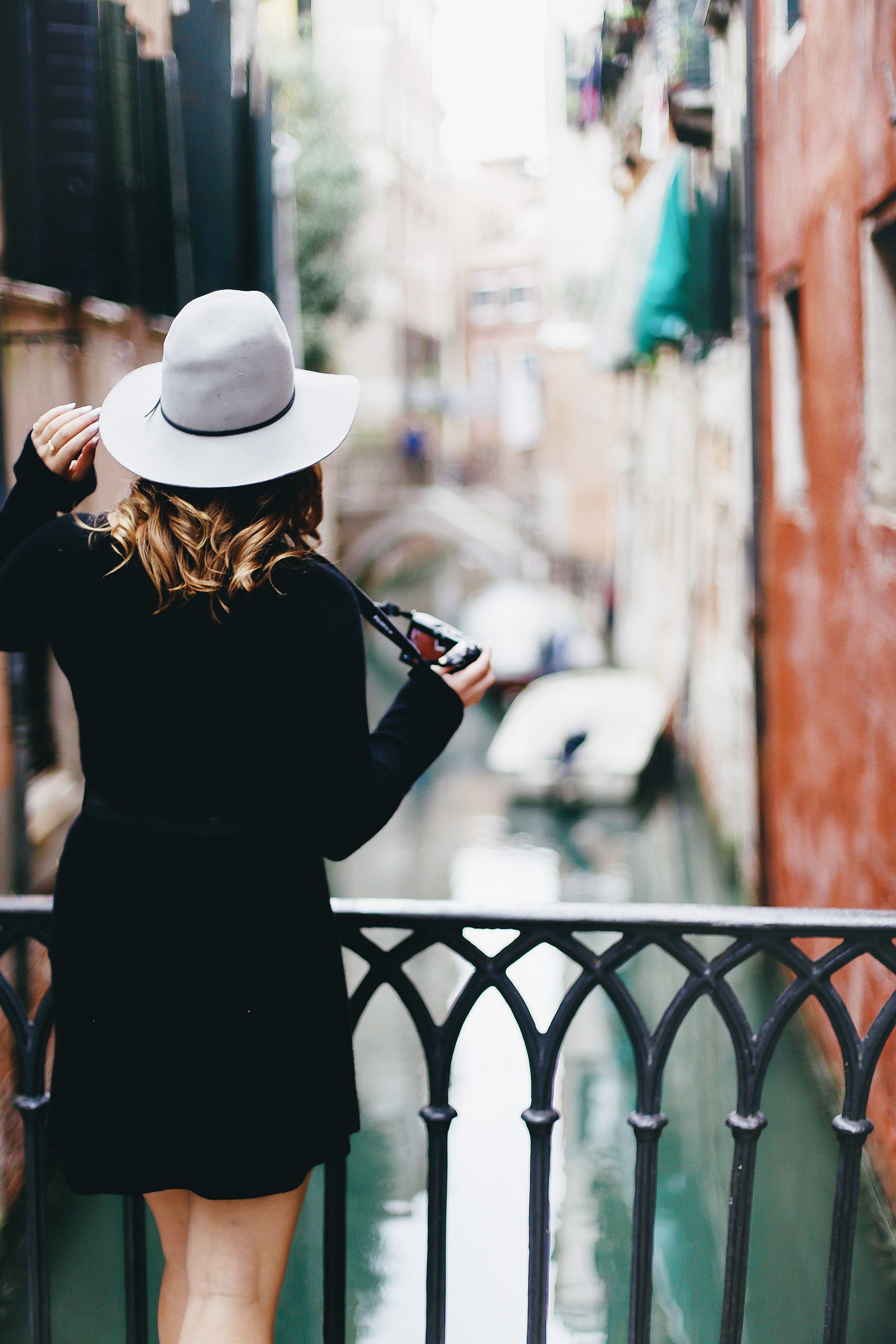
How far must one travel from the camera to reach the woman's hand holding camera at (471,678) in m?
1.62

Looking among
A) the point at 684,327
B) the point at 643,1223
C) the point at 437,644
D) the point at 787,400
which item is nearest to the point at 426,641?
the point at 437,644

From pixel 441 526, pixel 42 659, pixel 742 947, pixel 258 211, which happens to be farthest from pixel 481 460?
pixel 742 947

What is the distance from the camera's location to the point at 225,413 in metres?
1.45

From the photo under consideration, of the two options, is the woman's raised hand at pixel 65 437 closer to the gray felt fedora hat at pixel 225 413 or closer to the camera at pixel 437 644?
the gray felt fedora hat at pixel 225 413

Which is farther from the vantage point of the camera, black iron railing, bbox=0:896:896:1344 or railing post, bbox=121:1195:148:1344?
railing post, bbox=121:1195:148:1344

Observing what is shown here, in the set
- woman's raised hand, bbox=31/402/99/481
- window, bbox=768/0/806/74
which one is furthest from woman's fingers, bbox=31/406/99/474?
window, bbox=768/0/806/74

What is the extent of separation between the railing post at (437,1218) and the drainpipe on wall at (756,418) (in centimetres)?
515

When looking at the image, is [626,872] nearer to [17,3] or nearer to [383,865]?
[383,865]

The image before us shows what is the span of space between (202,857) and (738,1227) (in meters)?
1.01

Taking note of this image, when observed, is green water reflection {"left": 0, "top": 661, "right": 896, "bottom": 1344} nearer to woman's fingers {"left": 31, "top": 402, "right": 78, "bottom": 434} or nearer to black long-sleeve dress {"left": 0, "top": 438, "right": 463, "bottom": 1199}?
black long-sleeve dress {"left": 0, "top": 438, "right": 463, "bottom": 1199}

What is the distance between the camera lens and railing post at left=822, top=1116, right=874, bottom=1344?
1732mm

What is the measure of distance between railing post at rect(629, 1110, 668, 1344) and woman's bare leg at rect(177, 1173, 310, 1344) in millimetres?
550

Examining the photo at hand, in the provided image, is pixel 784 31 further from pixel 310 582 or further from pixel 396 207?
pixel 396 207

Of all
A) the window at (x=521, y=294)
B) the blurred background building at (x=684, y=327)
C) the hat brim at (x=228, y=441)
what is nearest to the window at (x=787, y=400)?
the blurred background building at (x=684, y=327)
